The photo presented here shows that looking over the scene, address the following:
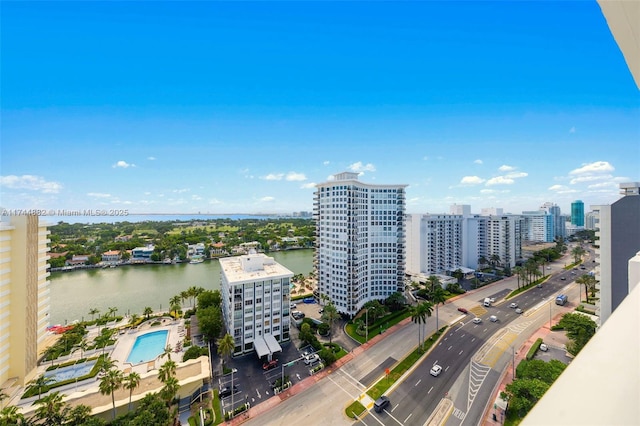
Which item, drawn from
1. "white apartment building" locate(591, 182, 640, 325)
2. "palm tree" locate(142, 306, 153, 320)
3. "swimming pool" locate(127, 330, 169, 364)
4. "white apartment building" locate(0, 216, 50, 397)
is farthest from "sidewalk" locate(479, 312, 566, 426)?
"white apartment building" locate(0, 216, 50, 397)

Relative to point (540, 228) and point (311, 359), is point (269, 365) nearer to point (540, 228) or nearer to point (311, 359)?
point (311, 359)

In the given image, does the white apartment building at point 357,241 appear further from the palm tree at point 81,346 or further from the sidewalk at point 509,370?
the palm tree at point 81,346

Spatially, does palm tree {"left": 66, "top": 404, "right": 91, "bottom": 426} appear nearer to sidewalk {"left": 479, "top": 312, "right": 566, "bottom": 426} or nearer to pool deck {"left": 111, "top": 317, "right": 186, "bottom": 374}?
pool deck {"left": 111, "top": 317, "right": 186, "bottom": 374}

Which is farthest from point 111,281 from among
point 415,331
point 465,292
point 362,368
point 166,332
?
point 465,292

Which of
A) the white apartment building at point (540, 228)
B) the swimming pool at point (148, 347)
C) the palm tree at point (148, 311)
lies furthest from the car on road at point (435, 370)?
the white apartment building at point (540, 228)

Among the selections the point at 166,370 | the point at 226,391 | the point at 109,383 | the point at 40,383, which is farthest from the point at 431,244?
the point at 40,383
